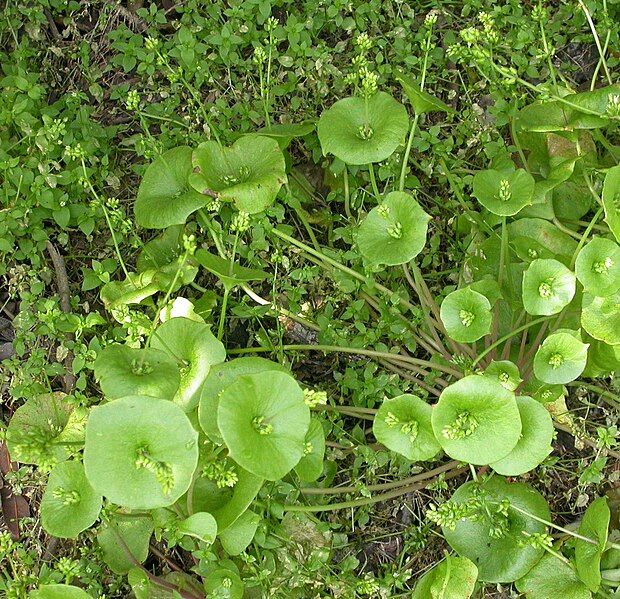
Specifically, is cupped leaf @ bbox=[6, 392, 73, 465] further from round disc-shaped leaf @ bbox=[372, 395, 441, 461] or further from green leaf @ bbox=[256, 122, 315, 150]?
green leaf @ bbox=[256, 122, 315, 150]

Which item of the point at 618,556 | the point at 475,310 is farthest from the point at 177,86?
the point at 618,556

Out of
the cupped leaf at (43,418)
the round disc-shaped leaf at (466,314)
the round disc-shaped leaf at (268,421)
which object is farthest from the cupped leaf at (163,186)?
the round disc-shaped leaf at (466,314)

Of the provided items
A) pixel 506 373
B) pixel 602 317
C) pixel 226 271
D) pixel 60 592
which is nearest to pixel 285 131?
pixel 226 271

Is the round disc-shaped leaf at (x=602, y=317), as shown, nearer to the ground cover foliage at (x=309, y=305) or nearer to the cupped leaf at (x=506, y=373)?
the ground cover foliage at (x=309, y=305)

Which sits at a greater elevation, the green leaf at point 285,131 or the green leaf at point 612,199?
the green leaf at point 285,131

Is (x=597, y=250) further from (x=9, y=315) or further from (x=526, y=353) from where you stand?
(x=9, y=315)
